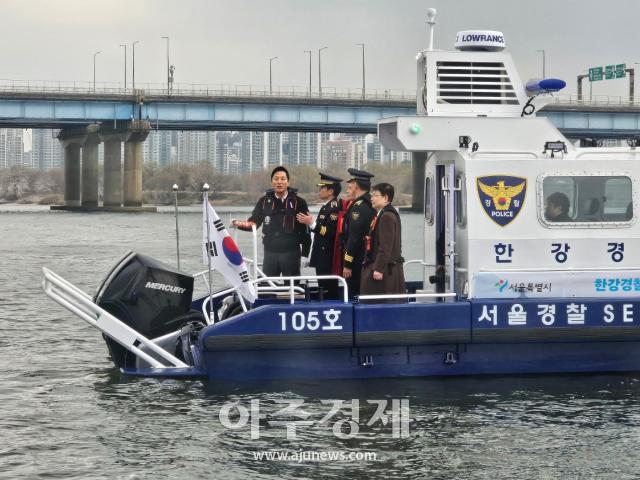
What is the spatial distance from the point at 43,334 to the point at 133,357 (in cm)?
574

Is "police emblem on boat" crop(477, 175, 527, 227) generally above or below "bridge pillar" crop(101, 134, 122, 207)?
below

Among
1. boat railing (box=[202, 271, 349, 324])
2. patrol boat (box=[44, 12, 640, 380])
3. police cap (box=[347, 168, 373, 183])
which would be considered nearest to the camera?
boat railing (box=[202, 271, 349, 324])

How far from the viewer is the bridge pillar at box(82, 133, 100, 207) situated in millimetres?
92250

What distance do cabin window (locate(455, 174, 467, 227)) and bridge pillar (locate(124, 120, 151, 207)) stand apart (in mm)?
68434

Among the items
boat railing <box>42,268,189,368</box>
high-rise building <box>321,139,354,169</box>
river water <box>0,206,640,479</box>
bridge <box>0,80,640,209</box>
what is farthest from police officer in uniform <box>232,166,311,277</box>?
high-rise building <box>321,139,354,169</box>

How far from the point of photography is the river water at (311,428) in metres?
9.26

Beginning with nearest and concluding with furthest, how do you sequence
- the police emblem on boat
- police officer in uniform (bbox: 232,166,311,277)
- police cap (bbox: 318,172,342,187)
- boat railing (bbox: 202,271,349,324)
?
boat railing (bbox: 202,271,349,324)
the police emblem on boat
police cap (bbox: 318,172,342,187)
police officer in uniform (bbox: 232,166,311,277)

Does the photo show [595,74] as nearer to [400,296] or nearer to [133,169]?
[133,169]

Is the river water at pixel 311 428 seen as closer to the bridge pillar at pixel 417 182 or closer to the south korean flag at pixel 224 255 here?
the south korean flag at pixel 224 255

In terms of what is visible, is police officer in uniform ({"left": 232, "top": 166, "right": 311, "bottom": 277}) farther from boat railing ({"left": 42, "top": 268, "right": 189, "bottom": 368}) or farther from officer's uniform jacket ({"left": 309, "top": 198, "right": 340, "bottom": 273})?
boat railing ({"left": 42, "top": 268, "right": 189, "bottom": 368})

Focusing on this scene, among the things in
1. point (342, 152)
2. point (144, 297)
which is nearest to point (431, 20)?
point (144, 297)

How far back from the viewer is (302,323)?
1120 cm

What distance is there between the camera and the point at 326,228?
12.5 meters

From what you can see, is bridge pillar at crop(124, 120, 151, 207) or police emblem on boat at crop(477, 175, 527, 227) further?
bridge pillar at crop(124, 120, 151, 207)
